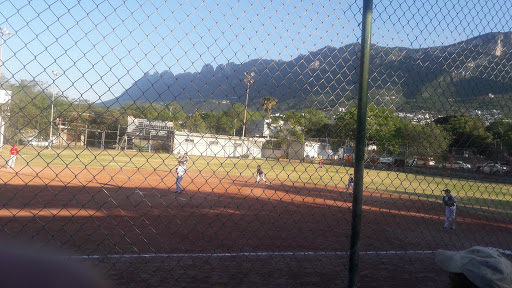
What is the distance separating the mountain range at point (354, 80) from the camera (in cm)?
283

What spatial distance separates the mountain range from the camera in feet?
9.27

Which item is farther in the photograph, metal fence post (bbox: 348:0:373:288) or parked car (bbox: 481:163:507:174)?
parked car (bbox: 481:163:507:174)

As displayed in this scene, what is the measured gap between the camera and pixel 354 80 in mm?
3406

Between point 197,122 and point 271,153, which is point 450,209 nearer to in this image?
point 271,153

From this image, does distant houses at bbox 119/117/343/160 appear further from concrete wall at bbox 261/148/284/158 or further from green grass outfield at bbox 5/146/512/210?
green grass outfield at bbox 5/146/512/210

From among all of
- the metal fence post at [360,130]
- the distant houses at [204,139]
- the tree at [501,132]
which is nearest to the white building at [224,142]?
the distant houses at [204,139]

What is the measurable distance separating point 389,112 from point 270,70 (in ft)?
4.55

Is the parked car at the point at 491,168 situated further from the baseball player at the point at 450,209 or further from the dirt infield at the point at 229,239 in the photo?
Answer: the baseball player at the point at 450,209

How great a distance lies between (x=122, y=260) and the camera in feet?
19.0

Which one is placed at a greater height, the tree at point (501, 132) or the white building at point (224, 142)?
the tree at point (501, 132)

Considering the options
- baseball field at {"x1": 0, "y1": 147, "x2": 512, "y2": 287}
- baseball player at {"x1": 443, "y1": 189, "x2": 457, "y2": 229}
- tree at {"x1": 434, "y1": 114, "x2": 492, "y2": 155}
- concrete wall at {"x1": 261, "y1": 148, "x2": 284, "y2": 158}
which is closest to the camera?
concrete wall at {"x1": 261, "y1": 148, "x2": 284, "y2": 158}

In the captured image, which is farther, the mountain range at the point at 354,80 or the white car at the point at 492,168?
the white car at the point at 492,168

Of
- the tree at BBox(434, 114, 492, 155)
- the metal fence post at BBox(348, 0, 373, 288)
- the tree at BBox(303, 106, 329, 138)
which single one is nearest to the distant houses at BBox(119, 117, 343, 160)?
the tree at BBox(303, 106, 329, 138)

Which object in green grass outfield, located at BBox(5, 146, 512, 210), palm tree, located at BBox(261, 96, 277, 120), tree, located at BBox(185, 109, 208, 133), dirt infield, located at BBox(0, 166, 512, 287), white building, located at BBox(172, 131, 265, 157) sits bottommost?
dirt infield, located at BBox(0, 166, 512, 287)
